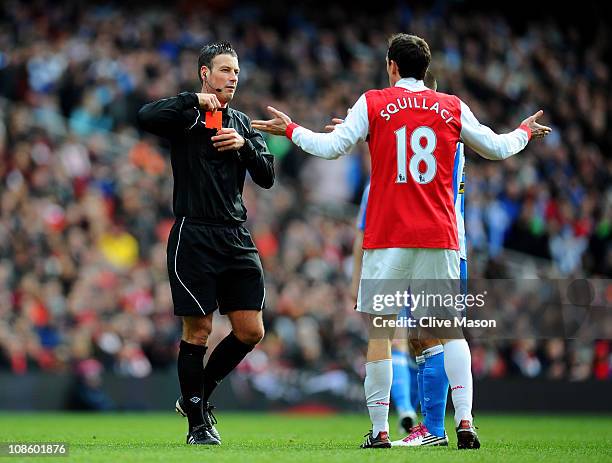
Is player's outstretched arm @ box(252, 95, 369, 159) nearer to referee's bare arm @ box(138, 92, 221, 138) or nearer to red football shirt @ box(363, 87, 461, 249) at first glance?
red football shirt @ box(363, 87, 461, 249)

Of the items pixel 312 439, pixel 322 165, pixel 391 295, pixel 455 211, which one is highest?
pixel 322 165

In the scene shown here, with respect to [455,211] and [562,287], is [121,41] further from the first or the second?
[455,211]

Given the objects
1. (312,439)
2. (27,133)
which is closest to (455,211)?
(312,439)

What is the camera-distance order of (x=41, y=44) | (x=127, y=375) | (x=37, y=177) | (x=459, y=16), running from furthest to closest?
(x=459, y=16) → (x=41, y=44) → (x=37, y=177) → (x=127, y=375)

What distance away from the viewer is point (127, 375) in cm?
1584

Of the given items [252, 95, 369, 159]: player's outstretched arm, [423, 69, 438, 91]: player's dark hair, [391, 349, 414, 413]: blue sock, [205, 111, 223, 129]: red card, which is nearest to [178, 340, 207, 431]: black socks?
[205, 111, 223, 129]: red card

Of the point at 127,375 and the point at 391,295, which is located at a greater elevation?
the point at 391,295

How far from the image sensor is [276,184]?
1945 centimetres

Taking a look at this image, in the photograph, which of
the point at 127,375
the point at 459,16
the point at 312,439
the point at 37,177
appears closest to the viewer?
the point at 312,439

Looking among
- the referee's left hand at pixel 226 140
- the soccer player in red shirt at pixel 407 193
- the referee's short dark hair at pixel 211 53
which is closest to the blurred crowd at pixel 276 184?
the referee's short dark hair at pixel 211 53

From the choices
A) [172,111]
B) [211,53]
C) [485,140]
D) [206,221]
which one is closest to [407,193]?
[485,140]

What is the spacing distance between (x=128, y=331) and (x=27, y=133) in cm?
375

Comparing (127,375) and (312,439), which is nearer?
(312,439)

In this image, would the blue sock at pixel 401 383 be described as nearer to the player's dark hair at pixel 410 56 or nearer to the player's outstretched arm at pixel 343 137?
the player's outstretched arm at pixel 343 137
